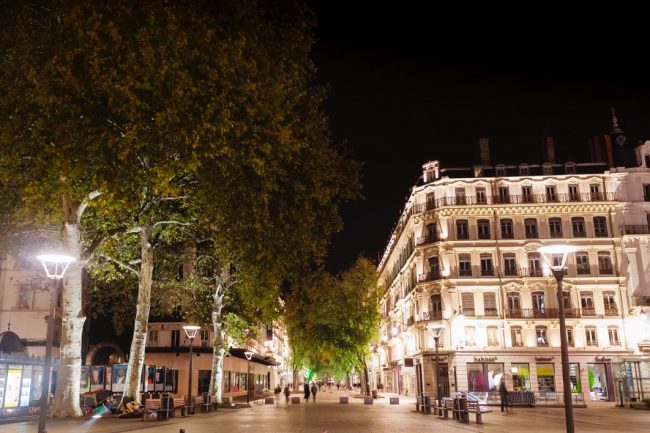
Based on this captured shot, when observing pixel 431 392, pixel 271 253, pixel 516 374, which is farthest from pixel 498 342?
pixel 271 253

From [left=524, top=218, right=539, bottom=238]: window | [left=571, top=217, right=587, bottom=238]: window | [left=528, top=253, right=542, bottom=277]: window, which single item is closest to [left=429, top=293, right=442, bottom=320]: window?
[left=528, top=253, right=542, bottom=277]: window

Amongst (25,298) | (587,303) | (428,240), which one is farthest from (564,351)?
(25,298)

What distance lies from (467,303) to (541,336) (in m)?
6.95

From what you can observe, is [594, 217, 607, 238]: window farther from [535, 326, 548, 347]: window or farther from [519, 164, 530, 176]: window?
[535, 326, 548, 347]: window

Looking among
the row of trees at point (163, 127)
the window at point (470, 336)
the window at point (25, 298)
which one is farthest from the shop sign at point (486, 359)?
the window at point (25, 298)

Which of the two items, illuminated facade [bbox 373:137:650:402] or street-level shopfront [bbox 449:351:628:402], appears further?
illuminated facade [bbox 373:137:650:402]

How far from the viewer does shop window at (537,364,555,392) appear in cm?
5178

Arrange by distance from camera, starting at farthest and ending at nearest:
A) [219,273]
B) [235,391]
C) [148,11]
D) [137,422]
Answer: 1. [235,391]
2. [219,273]
3. [137,422]
4. [148,11]

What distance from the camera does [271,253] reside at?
25234mm

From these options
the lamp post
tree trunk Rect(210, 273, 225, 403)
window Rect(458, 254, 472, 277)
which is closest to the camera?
the lamp post

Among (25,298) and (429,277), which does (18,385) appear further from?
(429,277)

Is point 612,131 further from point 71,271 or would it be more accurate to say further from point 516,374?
point 71,271

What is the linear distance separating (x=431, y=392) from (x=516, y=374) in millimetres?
8097

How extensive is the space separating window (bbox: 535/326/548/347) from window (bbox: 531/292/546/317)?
45.9 inches
